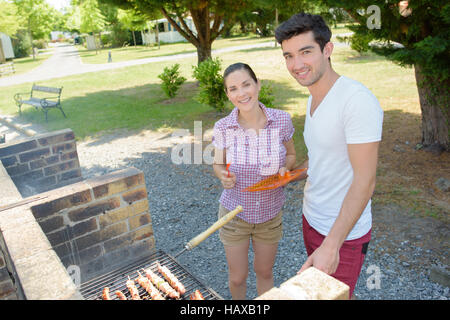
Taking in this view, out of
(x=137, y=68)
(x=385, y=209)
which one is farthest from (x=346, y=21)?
(x=137, y=68)

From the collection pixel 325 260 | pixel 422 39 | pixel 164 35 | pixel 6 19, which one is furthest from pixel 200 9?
pixel 164 35

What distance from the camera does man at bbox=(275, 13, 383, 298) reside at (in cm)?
174

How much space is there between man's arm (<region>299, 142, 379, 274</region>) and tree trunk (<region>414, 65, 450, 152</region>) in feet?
15.2

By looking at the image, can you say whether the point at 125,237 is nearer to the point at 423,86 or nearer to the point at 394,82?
the point at 423,86

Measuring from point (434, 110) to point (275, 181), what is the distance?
4.95m

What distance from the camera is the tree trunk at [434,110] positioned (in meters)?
5.66

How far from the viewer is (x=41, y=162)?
438 cm

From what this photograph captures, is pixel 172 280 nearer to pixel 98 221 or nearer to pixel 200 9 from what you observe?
pixel 98 221

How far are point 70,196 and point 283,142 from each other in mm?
1736

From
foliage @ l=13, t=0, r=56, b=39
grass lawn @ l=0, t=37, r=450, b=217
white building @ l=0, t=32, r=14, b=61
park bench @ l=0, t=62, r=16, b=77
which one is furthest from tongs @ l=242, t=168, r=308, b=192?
foliage @ l=13, t=0, r=56, b=39

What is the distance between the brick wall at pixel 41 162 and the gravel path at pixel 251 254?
1.52 m

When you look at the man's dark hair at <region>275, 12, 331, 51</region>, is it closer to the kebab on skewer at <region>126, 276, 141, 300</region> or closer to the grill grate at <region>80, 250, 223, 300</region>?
the grill grate at <region>80, 250, 223, 300</region>

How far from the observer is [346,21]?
581 centimetres

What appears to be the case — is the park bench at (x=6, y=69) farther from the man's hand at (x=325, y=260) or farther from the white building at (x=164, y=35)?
the man's hand at (x=325, y=260)
